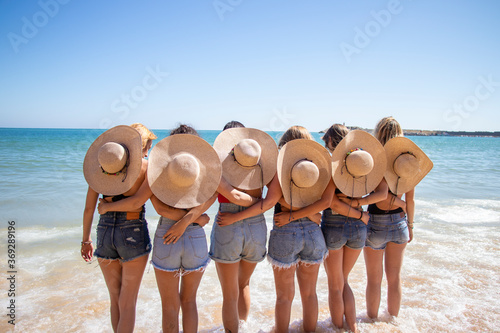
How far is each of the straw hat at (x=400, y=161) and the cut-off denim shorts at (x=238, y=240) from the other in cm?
137

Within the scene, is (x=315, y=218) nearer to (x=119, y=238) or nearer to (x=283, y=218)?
(x=283, y=218)

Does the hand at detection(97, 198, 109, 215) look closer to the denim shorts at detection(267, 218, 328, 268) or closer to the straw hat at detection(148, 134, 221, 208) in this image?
the straw hat at detection(148, 134, 221, 208)

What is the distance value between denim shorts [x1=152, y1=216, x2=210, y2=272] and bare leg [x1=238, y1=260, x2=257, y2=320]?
487mm

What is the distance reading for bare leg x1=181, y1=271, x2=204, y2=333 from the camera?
2.33 meters

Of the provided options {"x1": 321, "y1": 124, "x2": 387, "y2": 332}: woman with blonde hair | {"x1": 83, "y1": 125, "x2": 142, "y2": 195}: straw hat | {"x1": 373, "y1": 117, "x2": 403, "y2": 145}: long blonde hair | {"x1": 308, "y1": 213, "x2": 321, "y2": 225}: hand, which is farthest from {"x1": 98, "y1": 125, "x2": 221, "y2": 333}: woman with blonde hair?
{"x1": 373, "y1": 117, "x2": 403, "y2": 145}: long blonde hair

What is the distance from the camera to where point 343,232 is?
2.67 m

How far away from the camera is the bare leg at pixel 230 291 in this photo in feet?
7.95

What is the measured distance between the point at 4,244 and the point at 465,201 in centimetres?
1130

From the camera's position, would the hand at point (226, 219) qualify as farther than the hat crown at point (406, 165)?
No

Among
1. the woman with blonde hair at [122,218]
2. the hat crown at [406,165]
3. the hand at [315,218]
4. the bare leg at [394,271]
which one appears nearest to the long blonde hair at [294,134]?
the hand at [315,218]

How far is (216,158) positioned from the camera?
Answer: 2.32m

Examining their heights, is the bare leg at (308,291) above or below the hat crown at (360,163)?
below

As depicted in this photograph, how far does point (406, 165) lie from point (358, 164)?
615mm

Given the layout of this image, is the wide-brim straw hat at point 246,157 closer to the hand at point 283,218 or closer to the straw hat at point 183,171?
the straw hat at point 183,171
